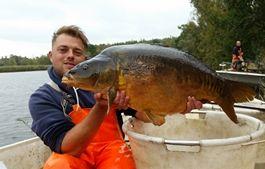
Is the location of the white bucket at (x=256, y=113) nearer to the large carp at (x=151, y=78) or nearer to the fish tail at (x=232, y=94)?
the fish tail at (x=232, y=94)

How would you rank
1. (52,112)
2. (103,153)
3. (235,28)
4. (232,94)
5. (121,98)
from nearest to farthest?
(121,98), (232,94), (52,112), (103,153), (235,28)

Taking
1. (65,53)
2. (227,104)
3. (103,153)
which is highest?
(65,53)

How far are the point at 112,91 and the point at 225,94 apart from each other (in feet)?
2.83

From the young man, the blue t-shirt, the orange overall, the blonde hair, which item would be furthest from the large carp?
the blonde hair

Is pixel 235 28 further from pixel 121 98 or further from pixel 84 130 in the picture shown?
pixel 121 98

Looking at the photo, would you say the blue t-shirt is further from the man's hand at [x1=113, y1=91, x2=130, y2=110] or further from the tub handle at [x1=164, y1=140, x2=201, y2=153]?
the tub handle at [x1=164, y1=140, x2=201, y2=153]

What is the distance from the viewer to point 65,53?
3.78 metres

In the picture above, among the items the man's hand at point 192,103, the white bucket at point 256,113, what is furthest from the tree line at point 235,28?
the man's hand at point 192,103

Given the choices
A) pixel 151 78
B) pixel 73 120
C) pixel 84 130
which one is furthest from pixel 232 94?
pixel 73 120

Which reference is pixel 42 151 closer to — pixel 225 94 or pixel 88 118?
pixel 88 118

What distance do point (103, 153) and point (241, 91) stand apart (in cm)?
135

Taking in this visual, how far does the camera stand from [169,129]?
13.8 ft

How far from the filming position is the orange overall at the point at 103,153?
348 cm

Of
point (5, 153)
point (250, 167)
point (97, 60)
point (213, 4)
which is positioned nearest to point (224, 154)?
point (250, 167)
